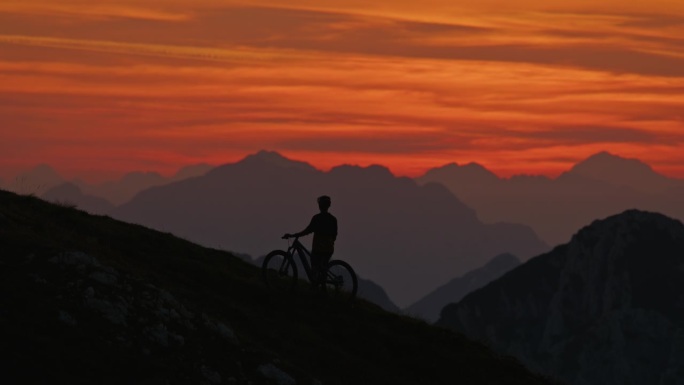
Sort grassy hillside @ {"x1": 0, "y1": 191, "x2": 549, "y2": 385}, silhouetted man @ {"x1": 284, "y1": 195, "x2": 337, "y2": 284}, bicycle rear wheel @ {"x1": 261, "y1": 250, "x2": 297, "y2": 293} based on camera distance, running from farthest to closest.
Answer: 1. bicycle rear wheel @ {"x1": 261, "y1": 250, "x2": 297, "y2": 293}
2. silhouetted man @ {"x1": 284, "y1": 195, "x2": 337, "y2": 284}
3. grassy hillside @ {"x1": 0, "y1": 191, "x2": 549, "y2": 385}

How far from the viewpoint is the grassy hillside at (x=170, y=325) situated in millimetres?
25031

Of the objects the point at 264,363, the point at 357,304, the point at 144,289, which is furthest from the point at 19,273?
the point at 357,304

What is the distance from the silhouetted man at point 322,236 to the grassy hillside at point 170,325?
1095mm

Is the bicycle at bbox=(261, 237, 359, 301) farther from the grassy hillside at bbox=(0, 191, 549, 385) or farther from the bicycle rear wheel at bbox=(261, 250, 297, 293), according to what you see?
the grassy hillside at bbox=(0, 191, 549, 385)

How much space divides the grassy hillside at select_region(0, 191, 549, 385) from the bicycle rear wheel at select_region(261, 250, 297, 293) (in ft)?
1.50

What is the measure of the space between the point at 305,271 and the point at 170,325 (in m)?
7.80

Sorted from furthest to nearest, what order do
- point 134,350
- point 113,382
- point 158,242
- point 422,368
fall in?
point 158,242 < point 422,368 < point 134,350 < point 113,382

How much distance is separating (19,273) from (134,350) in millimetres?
3689

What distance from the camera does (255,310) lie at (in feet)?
110

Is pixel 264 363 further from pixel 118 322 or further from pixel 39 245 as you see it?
pixel 39 245

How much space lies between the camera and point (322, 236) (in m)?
34.9

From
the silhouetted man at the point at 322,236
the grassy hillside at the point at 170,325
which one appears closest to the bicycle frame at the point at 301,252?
the silhouetted man at the point at 322,236

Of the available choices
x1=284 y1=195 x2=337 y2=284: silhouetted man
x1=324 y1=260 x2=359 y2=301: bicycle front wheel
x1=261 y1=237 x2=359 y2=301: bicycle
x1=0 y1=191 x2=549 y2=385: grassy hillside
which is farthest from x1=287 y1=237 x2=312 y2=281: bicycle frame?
x1=0 y1=191 x2=549 y2=385: grassy hillside

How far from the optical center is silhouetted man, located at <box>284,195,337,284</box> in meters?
34.7
